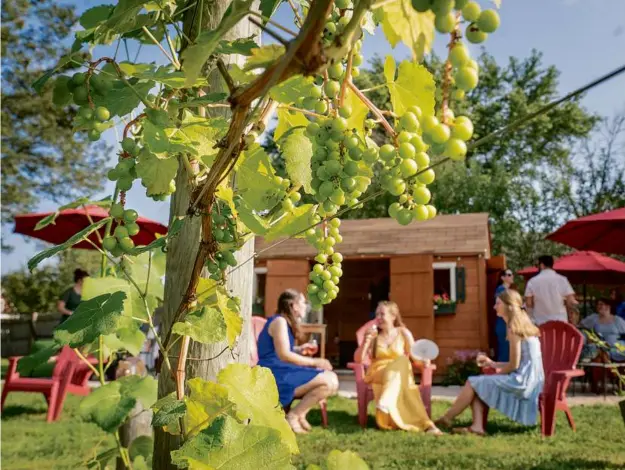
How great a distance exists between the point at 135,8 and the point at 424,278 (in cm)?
963

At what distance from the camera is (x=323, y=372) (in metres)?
5.41

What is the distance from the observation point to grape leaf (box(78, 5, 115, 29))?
0.75 metres

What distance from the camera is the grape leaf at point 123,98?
0.74 metres

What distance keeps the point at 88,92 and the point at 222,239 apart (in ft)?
0.84

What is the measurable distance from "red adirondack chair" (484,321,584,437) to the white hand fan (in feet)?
2.06

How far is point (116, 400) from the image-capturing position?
1336 mm

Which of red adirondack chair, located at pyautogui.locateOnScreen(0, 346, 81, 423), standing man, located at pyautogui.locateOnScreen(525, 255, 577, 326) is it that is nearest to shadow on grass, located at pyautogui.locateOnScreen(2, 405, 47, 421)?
red adirondack chair, located at pyautogui.locateOnScreen(0, 346, 81, 423)

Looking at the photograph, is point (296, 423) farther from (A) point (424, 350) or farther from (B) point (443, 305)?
(B) point (443, 305)

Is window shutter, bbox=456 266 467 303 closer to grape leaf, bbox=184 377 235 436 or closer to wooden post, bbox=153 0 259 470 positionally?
wooden post, bbox=153 0 259 470

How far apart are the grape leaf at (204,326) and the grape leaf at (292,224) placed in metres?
0.13

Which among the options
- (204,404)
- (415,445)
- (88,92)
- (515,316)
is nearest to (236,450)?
(204,404)

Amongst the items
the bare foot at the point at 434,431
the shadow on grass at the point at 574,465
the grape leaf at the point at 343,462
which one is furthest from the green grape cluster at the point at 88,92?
the bare foot at the point at 434,431

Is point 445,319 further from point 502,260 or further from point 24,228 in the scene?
point 24,228

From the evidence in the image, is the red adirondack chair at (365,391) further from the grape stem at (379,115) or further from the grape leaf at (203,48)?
the grape leaf at (203,48)
